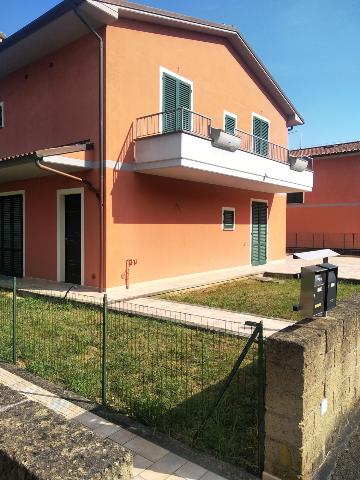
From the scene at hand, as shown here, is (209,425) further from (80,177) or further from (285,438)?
(80,177)

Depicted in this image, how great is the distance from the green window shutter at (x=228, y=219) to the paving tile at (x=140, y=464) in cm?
1183

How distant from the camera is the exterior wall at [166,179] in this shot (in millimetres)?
10227

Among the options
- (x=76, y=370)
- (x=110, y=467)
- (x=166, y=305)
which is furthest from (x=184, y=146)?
(x=110, y=467)

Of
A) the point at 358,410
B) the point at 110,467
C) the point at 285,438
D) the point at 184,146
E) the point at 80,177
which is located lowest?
the point at 358,410

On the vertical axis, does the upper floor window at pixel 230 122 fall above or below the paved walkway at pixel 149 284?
above

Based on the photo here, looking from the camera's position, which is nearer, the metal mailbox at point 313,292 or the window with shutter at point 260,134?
the metal mailbox at point 313,292

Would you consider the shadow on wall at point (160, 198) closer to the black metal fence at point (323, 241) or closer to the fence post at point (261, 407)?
the fence post at point (261, 407)

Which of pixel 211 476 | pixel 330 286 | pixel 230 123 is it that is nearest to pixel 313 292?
pixel 330 286

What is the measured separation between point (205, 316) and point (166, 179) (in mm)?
5404

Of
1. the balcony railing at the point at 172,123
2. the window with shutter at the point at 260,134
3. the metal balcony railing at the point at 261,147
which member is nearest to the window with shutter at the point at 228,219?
the metal balcony railing at the point at 261,147

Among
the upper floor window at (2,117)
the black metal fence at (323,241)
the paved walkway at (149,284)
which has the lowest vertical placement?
the paved walkway at (149,284)

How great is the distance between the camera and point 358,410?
4113 millimetres

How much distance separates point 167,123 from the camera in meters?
11.6

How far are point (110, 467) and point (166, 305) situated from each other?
704 centimetres
